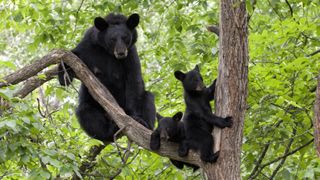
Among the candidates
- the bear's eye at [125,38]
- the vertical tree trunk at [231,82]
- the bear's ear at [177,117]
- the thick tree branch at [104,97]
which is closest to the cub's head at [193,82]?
the bear's ear at [177,117]

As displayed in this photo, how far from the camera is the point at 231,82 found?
5562mm

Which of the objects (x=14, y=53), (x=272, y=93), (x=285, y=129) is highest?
(x=272, y=93)

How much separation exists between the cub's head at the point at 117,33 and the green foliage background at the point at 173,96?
98cm

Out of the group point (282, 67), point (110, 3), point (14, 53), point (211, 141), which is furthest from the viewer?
point (14, 53)

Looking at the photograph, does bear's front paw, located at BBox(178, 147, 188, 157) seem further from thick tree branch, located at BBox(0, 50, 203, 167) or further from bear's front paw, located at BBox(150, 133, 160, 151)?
bear's front paw, located at BBox(150, 133, 160, 151)

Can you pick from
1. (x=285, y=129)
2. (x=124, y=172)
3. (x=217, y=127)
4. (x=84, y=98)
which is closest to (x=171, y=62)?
(x=84, y=98)

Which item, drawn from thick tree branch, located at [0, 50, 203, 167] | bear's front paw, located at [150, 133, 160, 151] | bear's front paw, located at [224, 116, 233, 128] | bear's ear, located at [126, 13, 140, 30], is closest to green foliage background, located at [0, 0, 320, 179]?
thick tree branch, located at [0, 50, 203, 167]

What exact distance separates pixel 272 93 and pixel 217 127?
220 cm

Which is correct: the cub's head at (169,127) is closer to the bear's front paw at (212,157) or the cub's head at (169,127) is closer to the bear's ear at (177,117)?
the bear's ear at (177,117)

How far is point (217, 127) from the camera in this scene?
580 centimetres

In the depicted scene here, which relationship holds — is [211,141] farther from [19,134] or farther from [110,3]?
[110,3]

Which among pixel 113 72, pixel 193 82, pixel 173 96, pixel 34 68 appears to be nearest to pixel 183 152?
pixel 193 82

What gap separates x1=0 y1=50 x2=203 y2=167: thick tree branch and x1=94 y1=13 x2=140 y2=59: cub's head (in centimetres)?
105

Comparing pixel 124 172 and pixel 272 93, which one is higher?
pixel 272 93
